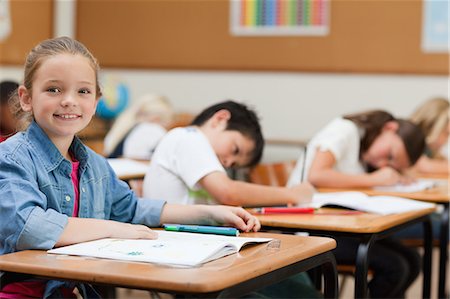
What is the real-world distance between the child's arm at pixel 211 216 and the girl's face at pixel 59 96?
343 millimetres

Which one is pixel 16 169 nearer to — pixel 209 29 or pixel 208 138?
pixel 208 138

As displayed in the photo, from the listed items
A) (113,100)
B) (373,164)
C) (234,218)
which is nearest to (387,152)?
(373,164)

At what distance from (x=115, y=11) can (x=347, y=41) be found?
6.43 ft

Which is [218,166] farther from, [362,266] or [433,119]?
[433,119]

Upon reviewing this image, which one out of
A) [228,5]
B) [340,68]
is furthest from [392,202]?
[228,5]

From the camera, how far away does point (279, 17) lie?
241 inches

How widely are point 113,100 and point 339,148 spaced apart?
3372mm

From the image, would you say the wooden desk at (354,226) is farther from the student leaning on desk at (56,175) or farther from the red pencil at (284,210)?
the student leaning on desk at (56,175)

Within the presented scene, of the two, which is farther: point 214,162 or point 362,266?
point 214,162

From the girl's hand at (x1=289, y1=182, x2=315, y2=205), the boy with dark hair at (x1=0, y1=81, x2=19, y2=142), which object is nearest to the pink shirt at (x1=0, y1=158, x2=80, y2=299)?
the girl's hand at (x1=289, y1=182, x2=315, y2=205)

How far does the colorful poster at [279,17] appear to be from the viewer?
600 centimetres

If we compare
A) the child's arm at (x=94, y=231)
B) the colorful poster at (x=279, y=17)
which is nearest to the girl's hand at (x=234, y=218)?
the child's arm at (x=94, y=231)

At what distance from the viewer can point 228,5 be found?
6.27 meters

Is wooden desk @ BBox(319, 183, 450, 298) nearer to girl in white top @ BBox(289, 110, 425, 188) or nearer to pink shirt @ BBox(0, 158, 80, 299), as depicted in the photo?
girl in white top @ BBox(289, 110, 425, 188)
